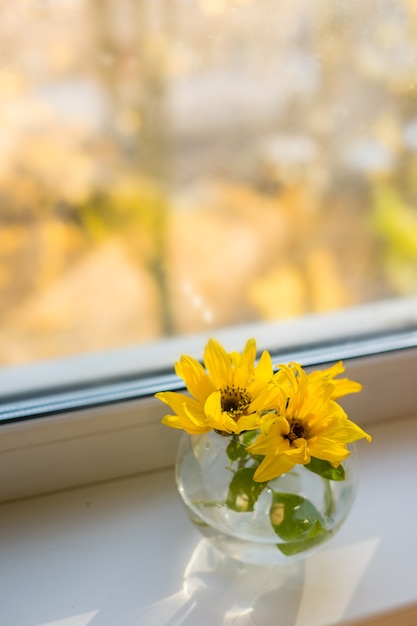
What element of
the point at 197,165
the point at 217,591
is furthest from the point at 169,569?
the point at 197,165

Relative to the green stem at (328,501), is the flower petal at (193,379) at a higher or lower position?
higher

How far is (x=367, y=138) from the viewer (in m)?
0.96

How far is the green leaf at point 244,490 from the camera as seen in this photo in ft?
1.72

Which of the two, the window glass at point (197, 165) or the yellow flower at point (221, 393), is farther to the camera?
the window glass at point (197, 165)

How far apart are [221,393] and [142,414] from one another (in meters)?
0.17

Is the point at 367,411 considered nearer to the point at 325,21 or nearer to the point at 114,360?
the point at 114,360

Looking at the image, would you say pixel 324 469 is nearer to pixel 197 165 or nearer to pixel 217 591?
pixel 217 591

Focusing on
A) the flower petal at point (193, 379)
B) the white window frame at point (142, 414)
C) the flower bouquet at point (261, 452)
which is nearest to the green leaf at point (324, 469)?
the flower bouquet at point (261, 452)

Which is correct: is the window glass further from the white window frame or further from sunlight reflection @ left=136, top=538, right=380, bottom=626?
sunlight reflection @ left=136, top=538, right=380, bottom=626

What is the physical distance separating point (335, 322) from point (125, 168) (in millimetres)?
367

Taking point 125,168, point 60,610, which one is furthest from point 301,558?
point 125,168

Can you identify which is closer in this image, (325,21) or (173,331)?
(325,21)

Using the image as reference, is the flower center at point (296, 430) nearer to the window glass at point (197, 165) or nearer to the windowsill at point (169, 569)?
the windowsill at point (169, 569)

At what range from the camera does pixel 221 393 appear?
52cm
